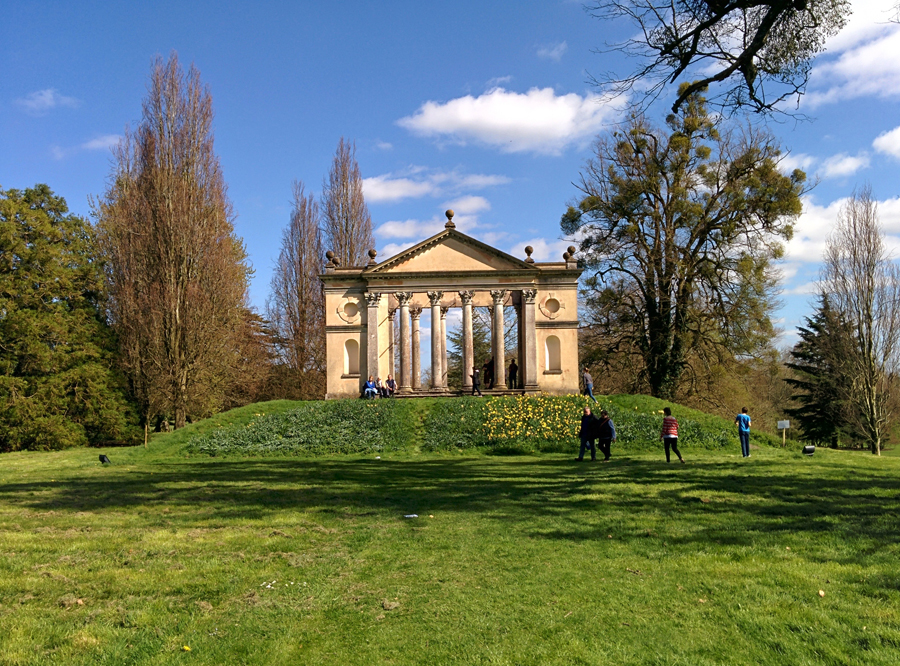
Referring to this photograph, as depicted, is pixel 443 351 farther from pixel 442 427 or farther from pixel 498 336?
pixel 442 427

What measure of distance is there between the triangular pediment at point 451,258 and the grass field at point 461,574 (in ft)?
69.1

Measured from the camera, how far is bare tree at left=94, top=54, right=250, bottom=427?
3017 cm

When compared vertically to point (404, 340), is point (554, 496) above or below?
below

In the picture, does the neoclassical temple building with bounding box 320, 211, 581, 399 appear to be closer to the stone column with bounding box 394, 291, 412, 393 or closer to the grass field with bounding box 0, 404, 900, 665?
the stone column with bounding box 394, 291, 412, 393

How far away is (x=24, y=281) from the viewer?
1136 inches

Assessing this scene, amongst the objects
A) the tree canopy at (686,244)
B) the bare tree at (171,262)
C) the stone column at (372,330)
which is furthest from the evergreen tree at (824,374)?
the bare tree at (171,262)

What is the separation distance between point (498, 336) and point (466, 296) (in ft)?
8.50

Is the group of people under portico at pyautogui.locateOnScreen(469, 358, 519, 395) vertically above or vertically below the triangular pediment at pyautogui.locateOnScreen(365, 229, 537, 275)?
below

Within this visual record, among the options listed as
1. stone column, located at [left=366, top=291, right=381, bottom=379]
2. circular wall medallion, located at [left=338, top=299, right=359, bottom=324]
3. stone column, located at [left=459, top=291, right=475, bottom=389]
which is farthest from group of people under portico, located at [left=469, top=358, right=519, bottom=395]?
circular wall medallion, located at [left=338, top=299, right=359, bottom=324]

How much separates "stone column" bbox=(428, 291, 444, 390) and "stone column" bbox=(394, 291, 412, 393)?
127 centimetres

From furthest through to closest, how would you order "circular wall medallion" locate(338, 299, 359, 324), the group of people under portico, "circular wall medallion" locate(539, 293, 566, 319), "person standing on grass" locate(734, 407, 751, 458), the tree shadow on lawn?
"circular wall medallion" locate(338, 299, 359, 324)
"circular wall medallion" locate(539, 293, 566, 319)
the group of people under portico
"person standing on grass" locate(734, 407, 751, 458)
the tree shadow on lawn

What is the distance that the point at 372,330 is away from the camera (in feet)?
108

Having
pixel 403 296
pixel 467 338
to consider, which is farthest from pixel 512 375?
pixel 403 296

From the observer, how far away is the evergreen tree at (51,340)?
2758cm
